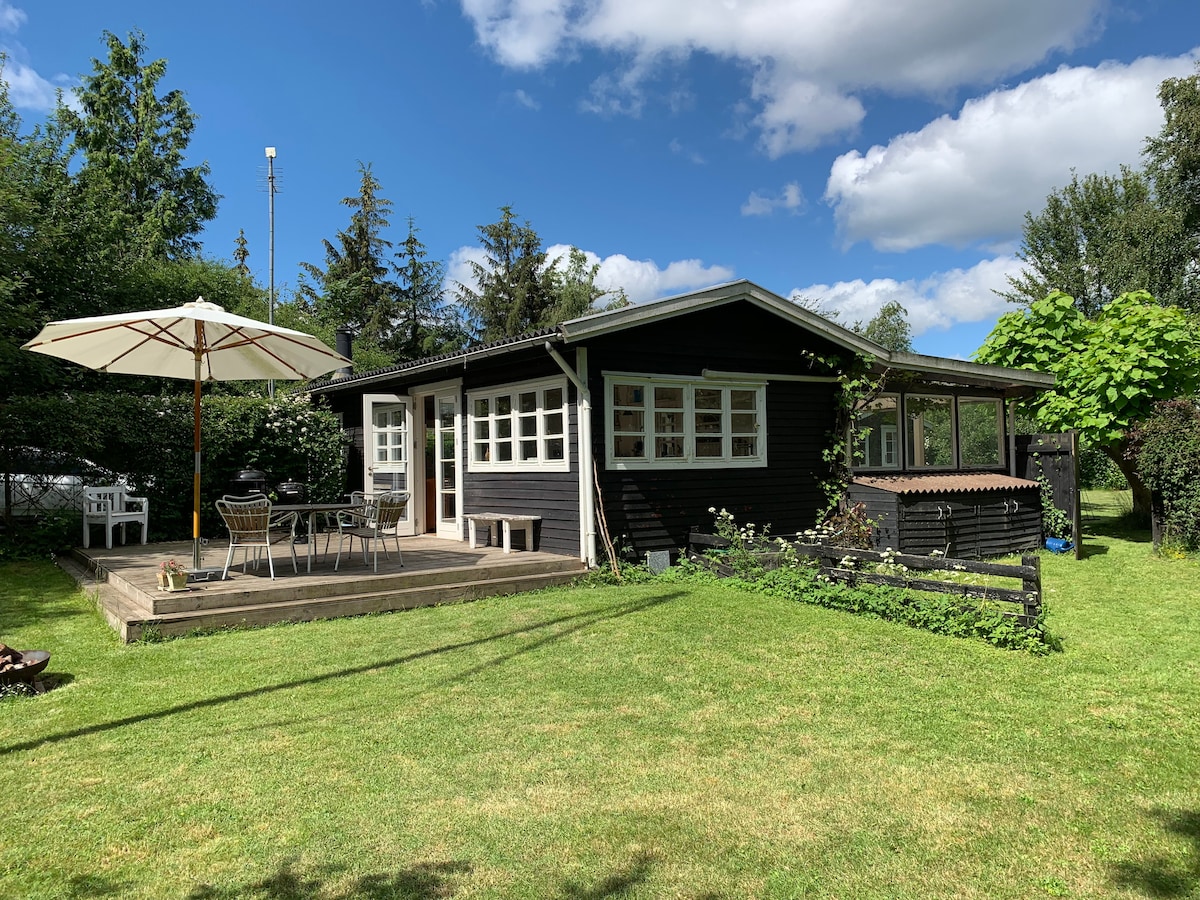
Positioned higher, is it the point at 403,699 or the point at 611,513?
the point at 611,513

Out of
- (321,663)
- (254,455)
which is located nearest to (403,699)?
(321,663)

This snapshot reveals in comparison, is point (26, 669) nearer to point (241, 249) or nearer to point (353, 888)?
point (353, 888)

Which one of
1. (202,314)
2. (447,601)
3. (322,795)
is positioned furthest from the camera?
(447,601)

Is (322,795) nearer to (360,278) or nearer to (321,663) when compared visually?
(321,663)

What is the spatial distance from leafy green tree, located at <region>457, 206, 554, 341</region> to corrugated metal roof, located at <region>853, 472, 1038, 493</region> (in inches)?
876

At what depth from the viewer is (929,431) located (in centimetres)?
1180

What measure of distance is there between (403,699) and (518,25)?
1081 centimetres

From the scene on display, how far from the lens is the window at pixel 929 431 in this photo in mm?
11523

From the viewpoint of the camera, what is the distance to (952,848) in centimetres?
259

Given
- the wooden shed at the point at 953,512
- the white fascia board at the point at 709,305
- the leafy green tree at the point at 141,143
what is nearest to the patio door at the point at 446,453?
the white fascia board at the point at 709,305

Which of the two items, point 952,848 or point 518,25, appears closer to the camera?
point 952,848

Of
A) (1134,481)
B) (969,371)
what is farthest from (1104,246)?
(969,371)

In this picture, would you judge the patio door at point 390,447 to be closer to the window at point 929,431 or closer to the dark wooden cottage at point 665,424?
the dark wooden cottage at point 665,424

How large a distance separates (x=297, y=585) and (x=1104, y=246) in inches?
1116
